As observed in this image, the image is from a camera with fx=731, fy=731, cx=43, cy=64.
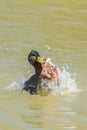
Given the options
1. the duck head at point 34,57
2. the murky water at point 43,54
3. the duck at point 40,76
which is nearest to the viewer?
the murky water at point 43,54

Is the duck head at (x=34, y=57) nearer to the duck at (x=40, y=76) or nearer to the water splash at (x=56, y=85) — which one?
the duck at (x=40, y=76)

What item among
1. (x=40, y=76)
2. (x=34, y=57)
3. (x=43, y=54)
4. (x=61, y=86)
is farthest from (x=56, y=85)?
(x=43, y=54)

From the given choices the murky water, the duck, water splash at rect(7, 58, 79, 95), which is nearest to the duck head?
the duck

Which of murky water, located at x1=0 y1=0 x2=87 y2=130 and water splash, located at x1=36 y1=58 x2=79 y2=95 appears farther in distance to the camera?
water splash, located at x1=36 y1=58 x2=79 y2=95

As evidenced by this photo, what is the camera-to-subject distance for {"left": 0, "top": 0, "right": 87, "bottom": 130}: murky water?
8.50m

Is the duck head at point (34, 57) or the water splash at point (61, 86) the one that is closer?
the duck head at point (34, 57)

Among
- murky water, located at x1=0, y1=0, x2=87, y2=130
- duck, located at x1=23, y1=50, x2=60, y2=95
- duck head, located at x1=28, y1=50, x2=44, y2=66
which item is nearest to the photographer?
murky water, located at x1=0, y1=0, x2=87, y2=130

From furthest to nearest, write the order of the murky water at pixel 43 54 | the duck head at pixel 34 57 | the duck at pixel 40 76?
the duck at pixel 40 76 → the duck head at pixel 34 57 → the murky water at pixel 43 54

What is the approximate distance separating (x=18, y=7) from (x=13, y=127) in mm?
7959

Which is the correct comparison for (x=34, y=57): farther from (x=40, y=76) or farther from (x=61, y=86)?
(x=61, y=86)

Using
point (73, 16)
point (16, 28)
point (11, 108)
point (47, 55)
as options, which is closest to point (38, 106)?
point (11, 108)

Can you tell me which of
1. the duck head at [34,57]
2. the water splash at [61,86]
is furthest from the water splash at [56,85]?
the duck head at [34,57]

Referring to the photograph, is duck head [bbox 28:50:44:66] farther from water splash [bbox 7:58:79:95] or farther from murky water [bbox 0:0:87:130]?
murky water [bbox 0:0:87:130]

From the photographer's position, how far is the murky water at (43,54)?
335 inches
